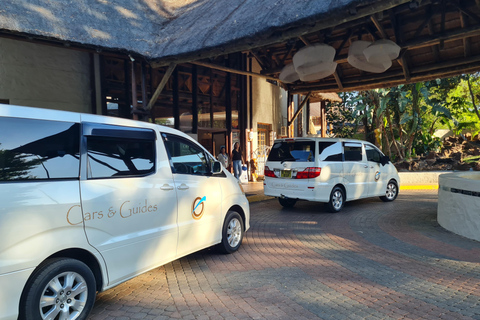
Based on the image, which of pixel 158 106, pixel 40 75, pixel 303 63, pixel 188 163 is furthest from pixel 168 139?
pixel 158 106

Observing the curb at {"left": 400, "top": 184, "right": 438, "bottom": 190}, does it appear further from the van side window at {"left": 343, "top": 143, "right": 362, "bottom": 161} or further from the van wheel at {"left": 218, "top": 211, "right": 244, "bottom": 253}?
the van wheel at {"left": 218, "top": 211, "right": 244, "bottom": 253}

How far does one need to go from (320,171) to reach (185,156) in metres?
4.35

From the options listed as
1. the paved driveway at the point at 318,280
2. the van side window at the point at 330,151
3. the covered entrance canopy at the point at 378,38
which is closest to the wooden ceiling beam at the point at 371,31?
the covered entrance canopy at the point at 378,38

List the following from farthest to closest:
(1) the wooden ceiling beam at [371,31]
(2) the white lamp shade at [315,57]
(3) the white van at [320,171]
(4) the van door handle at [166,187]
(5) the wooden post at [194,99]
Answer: (5) the wooden post at [194,99], (1) the wooden ceiling beam at [371,31], (2) the white lamp shade at [315,57], (3) the white van at [320,171], (4) the van door handle at [166,187]

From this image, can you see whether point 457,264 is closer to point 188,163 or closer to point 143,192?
point 188,163

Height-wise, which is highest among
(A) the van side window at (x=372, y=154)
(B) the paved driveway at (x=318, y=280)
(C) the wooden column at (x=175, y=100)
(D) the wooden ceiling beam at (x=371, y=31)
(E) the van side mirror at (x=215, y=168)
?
(D) the wooden ceiling beam at (x=371, y=31)

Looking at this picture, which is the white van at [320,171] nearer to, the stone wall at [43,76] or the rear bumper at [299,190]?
the rear bumper at [299,190]

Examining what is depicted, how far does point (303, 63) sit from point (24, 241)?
7674 millimetres

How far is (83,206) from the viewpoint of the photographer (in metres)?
3.06

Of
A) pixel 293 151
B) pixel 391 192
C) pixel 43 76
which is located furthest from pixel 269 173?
pixel 43 76

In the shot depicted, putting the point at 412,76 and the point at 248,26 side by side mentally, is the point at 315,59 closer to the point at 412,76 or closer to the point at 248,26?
the point at 248,26

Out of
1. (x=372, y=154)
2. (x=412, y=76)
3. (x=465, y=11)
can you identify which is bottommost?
(x=372, y=154)

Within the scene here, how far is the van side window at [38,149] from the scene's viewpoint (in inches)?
104

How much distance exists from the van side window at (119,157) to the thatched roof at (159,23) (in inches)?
152
